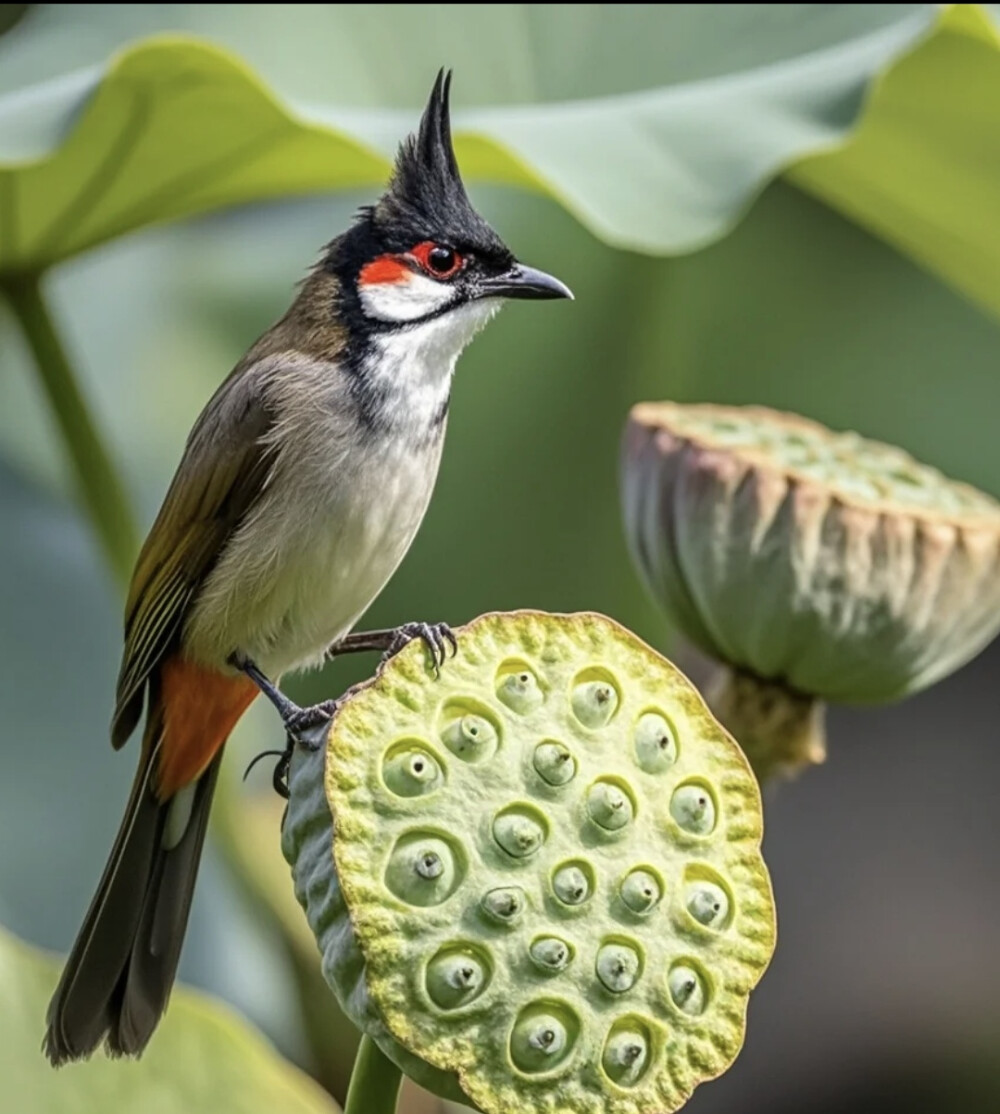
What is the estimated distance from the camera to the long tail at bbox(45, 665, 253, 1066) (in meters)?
1.38

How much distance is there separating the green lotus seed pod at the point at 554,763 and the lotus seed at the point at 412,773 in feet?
0.17

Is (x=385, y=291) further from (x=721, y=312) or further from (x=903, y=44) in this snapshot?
(x=721, y=312)

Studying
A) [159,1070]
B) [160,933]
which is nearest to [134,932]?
[160,933]

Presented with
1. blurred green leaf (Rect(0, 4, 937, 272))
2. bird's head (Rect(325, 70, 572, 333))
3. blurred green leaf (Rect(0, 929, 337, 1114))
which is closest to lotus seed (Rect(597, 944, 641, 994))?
blurred green leaf (Rect(0, 929, 337, 1114))

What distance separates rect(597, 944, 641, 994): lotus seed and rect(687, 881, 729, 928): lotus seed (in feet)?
0.16

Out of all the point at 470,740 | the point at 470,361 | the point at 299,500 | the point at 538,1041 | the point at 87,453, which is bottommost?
the point at 470,361

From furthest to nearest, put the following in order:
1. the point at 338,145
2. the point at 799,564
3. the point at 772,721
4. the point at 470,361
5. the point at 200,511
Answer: the point at 470,361 → the point at 338,145 → the point at 200,511 → the point at 772,721 → the point at 799,564

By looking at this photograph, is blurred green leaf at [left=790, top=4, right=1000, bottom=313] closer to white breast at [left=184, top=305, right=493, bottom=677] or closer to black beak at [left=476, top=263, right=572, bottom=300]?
black beak at [left=476, top=263, right=572, bottom=300]

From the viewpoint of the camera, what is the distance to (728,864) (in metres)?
1.03

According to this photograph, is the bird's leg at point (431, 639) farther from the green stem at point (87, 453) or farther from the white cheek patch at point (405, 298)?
the green stem at point (87, 453)

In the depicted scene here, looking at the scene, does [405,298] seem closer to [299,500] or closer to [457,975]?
[299,500]

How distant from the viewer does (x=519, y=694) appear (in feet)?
3.36

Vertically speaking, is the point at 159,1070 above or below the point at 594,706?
below

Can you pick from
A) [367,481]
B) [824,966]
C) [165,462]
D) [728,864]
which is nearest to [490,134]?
[367,481]
